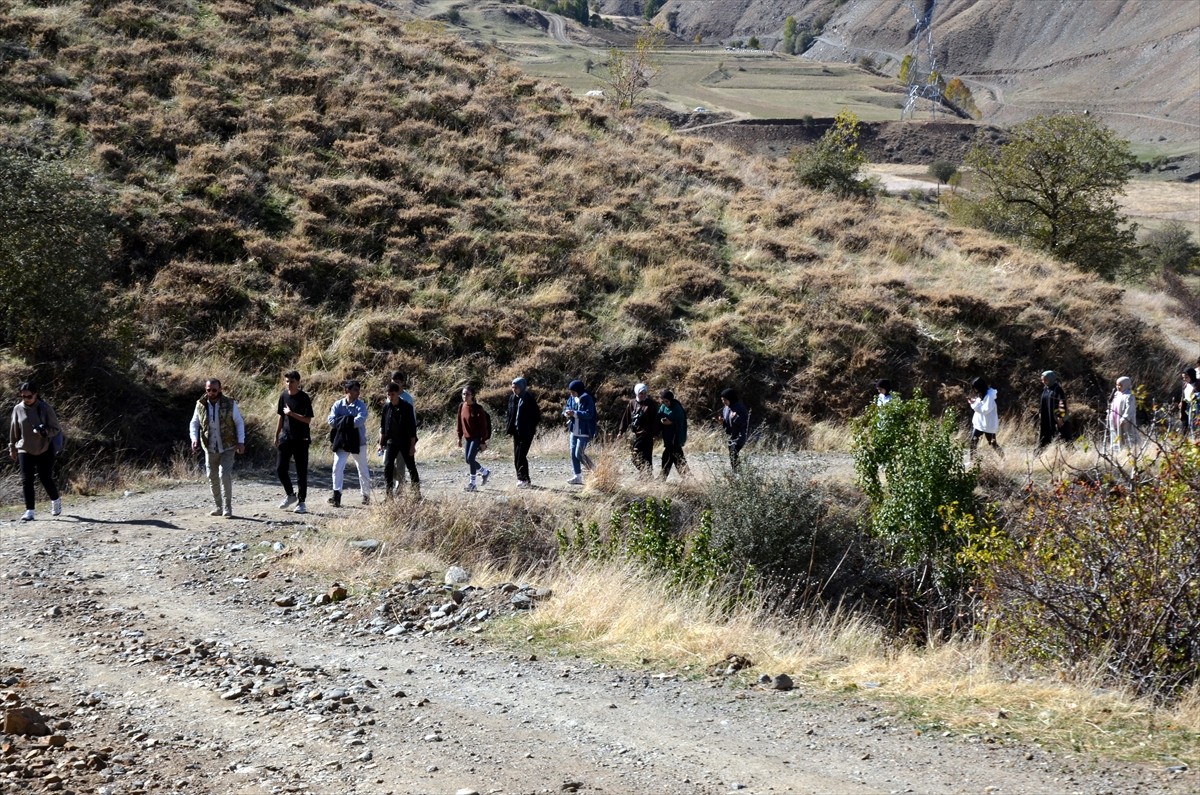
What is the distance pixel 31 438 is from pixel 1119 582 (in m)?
11.6

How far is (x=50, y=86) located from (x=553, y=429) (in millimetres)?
18193

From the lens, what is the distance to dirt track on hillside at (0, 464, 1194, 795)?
17.8 ft

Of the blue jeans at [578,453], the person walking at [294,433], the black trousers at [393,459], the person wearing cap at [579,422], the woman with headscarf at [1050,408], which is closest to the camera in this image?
the person walking at [294,433]

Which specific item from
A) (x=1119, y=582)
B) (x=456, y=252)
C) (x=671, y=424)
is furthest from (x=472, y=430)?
(x=456, y=252)

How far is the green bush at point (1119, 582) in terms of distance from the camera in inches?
276

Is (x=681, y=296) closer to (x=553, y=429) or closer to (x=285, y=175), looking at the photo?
(x=553, y=429)

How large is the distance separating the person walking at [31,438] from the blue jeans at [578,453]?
6619 mm

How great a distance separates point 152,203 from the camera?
76.9ft

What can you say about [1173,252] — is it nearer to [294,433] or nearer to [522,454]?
[522,454]

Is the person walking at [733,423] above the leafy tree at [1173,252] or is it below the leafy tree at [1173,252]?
below

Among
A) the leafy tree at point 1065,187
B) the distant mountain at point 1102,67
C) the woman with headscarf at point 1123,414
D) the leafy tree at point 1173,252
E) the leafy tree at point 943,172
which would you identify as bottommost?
the woman with headscarf at point 1123,414

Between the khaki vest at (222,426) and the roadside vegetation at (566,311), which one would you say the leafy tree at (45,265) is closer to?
the roadside vegetation at (566,311)

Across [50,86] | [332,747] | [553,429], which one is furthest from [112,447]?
[50,86]

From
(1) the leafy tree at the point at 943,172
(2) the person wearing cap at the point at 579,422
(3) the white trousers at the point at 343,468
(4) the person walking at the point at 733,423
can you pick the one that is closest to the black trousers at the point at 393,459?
(3) the white trousers at the point at 343,468
